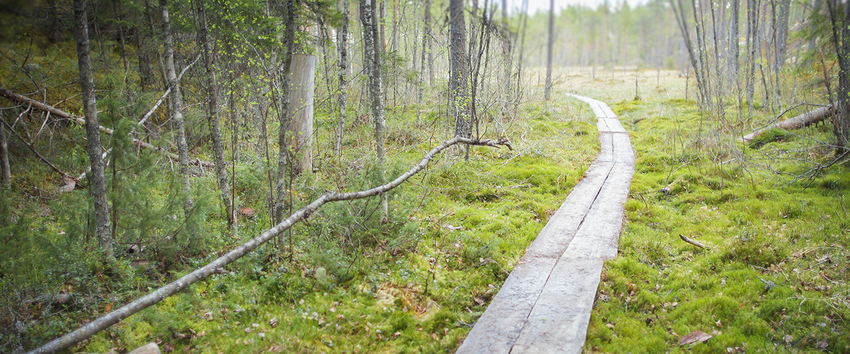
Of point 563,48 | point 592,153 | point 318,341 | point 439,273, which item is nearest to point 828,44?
point 592,153

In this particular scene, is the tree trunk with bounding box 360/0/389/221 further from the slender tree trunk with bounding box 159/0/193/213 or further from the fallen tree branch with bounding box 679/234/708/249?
the fallen tree branch with bounding box 679/234/708/249

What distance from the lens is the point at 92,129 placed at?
156 inches

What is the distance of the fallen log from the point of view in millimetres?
9051

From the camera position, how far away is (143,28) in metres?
8.75

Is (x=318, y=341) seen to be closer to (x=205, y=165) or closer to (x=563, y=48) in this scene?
(x=205, y=165)

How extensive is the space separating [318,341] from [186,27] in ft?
23.7

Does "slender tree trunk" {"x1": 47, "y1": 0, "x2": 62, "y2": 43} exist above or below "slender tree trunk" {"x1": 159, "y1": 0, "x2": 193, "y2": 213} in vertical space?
above

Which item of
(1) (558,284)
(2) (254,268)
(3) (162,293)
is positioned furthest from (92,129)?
(1) (558,284)

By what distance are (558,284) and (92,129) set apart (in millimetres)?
4966

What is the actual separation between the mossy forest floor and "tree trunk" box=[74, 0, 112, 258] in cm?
25

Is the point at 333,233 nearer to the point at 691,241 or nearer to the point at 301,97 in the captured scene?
the point at 301,97

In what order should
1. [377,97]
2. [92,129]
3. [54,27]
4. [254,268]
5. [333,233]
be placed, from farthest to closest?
1. [54,27]
2. [377,97]
3. [333,233]
4. [254,268]
5. [92,129]

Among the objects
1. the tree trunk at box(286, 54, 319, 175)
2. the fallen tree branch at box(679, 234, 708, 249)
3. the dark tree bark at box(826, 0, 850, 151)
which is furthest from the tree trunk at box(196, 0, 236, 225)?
the dark tree bark at box(826, 0, 850, 151)

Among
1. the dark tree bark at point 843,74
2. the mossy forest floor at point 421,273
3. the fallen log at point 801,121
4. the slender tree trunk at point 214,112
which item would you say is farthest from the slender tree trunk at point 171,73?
the fallen log at point 801,121
